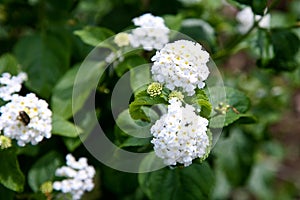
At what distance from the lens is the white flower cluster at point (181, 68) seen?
1411 millimetres

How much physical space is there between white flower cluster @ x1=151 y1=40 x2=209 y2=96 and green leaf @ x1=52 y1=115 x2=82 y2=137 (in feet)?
1.61

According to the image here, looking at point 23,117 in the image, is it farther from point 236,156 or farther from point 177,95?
point 236,156

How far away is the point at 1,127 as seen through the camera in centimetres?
156

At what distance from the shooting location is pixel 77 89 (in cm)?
193

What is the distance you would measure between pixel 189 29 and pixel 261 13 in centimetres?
54

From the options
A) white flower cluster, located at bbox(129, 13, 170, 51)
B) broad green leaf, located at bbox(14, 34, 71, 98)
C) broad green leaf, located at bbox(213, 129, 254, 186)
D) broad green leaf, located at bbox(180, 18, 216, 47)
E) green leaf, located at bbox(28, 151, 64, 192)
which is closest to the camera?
white flower cluster, located at bbox(129, 13, 170, 51)

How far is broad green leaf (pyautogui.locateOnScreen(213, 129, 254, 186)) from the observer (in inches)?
94.8

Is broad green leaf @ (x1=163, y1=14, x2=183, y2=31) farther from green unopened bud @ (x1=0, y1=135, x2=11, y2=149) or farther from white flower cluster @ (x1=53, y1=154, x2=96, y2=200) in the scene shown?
green unopened bud @ (x1=0, y1=135, x2=11, y2=149)

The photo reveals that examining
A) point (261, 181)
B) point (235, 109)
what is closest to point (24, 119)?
point (235, 109)

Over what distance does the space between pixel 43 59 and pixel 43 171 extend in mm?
522

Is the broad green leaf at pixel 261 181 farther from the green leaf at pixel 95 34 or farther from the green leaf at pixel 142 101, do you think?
the green leaf at pixel 142 101

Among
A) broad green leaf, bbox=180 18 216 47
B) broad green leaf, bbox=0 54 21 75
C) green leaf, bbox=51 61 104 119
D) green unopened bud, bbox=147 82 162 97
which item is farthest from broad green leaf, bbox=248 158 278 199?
→ green unopened bud, bbox=147 82 162 97

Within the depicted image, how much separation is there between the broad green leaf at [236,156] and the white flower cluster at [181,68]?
3.24ft

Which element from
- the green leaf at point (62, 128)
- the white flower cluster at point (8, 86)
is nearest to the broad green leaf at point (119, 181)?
the green leaf at point (62, 128)
